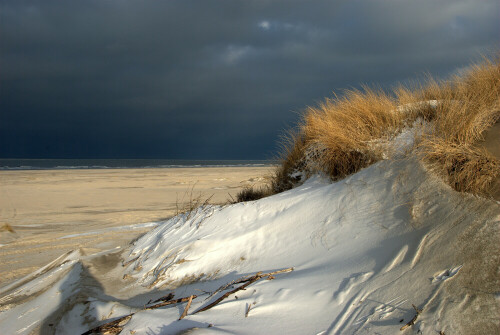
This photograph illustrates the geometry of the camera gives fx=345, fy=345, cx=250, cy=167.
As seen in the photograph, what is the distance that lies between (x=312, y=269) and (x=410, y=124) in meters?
2.14

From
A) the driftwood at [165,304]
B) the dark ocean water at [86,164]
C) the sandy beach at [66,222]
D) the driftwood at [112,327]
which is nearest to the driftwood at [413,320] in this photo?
the driftwood at [165,304]

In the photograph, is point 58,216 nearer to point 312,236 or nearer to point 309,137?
point 309,137

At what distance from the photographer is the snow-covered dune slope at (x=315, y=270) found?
2.12 metres

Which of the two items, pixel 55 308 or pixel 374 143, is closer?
pixel 55 308

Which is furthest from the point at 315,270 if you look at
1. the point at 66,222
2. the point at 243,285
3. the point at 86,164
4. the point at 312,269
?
the point at 86,164

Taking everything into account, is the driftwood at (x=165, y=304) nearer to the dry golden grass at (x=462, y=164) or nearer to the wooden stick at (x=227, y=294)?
the wooden stick at (x=227, y=294)

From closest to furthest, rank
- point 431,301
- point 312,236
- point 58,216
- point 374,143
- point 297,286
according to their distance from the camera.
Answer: point 431,301 → point 297,286 → point 312,236 → point 374,143 → point 58,216

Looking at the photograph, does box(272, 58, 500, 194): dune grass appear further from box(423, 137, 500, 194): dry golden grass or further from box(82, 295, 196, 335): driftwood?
box(82, 295, 196, 335): driftwood

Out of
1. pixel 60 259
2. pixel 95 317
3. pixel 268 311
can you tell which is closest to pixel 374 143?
pixel 268 311

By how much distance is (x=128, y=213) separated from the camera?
27.1 feet

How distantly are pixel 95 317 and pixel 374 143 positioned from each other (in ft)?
10.2

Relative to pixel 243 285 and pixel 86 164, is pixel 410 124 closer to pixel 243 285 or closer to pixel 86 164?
pixel 243 285

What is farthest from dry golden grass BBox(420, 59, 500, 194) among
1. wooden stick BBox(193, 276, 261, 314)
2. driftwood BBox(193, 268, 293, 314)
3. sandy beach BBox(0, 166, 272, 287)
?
sandy beach BBox(0, 166, 272, 287)

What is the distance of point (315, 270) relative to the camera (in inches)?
108
